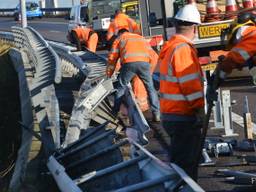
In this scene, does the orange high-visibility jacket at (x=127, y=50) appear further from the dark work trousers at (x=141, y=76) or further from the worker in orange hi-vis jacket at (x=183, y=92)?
the worker in orange hi-vis jacket at (x=183, y=92)

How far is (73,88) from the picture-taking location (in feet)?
46.1

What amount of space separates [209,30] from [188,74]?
9.96m

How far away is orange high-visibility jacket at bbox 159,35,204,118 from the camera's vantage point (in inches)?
274

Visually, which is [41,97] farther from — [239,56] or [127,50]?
[239,56]

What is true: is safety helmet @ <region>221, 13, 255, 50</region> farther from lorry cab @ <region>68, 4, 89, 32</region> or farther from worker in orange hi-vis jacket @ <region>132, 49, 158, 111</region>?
lorry cab @ <region>68, 4, 89, 32</region>

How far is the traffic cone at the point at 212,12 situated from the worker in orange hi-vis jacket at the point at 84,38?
10.7 meters

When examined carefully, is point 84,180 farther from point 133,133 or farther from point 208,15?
point 208,15

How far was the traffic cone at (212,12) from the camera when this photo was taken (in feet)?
54.3

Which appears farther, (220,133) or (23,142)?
(220,133)

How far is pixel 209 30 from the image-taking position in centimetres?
1675

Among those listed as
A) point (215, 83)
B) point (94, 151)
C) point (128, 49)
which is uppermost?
point (128, 49)

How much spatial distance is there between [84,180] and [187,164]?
38.6 inches

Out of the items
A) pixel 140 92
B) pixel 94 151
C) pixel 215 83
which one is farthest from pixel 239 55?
pixel 140 92

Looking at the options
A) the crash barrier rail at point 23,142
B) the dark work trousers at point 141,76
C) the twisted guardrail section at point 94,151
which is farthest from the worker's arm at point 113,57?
the crash barrier rail at point 23,142
